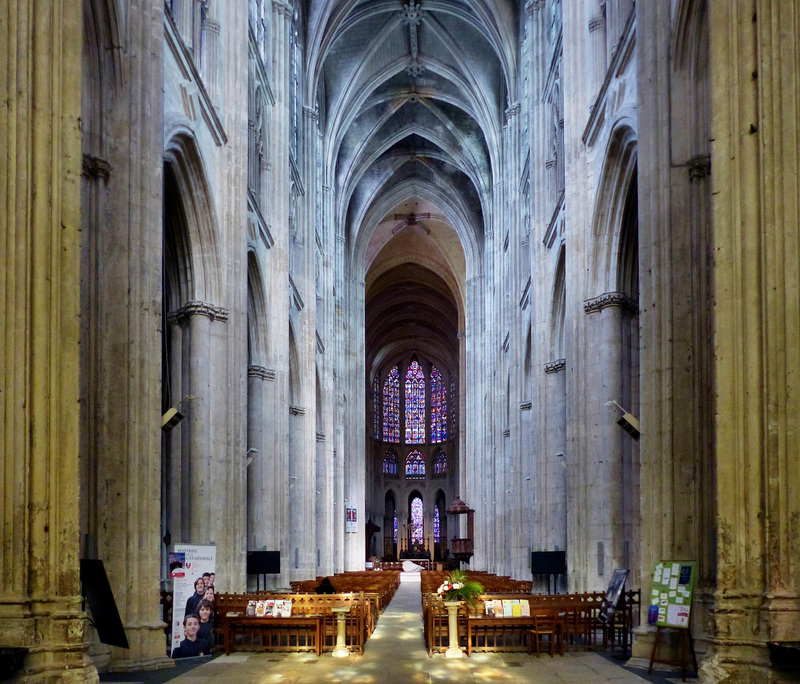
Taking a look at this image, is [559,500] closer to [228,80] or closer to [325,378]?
[228,80]

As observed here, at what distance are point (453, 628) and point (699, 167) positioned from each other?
27.6 feet

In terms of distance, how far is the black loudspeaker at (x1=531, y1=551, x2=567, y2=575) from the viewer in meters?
23.5

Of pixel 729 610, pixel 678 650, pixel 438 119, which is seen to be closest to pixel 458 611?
pixel 678 650

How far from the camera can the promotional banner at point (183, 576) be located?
14.5 m

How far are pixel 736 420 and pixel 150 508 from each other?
26.6 feet

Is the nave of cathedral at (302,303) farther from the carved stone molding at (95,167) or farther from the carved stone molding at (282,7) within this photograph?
the carved stone molding at (282,7)

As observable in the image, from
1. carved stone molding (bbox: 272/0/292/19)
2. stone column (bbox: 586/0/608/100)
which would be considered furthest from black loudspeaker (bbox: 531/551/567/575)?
carved stone molding (bbox: 272/0/292/19)

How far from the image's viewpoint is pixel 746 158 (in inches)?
408

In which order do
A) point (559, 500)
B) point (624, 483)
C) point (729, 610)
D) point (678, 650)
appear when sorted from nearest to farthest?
point (729, 610) → point (678, 650) → point (624, 483) → point (559, 500)

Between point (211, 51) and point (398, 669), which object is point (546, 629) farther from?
point (211, 51)

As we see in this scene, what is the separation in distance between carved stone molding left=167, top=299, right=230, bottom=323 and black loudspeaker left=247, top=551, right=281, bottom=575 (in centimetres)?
624

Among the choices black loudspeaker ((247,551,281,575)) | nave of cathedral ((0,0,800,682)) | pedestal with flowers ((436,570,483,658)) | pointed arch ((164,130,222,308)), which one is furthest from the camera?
black loudspeaker ((247,551,281,575))

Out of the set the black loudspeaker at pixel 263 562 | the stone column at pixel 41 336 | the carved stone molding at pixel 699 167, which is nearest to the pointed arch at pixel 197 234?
the black loudspeaker at pixel 263 562

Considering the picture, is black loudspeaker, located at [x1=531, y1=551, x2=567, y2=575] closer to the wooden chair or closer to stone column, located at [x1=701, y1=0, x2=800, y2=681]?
the wooden chair
